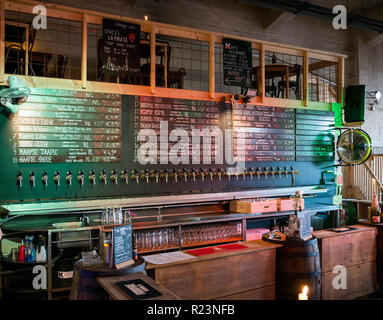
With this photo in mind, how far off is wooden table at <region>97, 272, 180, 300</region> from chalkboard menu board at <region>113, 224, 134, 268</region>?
11 cm

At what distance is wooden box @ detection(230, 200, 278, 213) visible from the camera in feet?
18.4

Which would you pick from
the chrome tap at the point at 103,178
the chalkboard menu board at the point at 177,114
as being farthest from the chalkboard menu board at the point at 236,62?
the chrome tap at the point at 103,178

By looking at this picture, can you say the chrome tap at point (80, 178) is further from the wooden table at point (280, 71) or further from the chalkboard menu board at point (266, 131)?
the wooden table at point (280, 71)

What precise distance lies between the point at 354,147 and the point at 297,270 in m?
4.71

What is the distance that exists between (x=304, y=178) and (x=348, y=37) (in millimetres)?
6796

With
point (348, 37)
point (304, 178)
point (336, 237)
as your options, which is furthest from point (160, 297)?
point (348, 37)

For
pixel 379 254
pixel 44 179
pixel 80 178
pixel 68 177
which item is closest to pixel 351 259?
pixel 379 254

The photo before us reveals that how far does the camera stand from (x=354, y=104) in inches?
297

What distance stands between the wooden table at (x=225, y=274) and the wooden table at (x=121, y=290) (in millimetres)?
452

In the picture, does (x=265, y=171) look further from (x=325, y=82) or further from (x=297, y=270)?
(x=325, y=82)

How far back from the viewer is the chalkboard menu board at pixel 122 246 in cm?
234

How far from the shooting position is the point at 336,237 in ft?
13.0

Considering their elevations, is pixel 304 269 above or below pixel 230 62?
below
